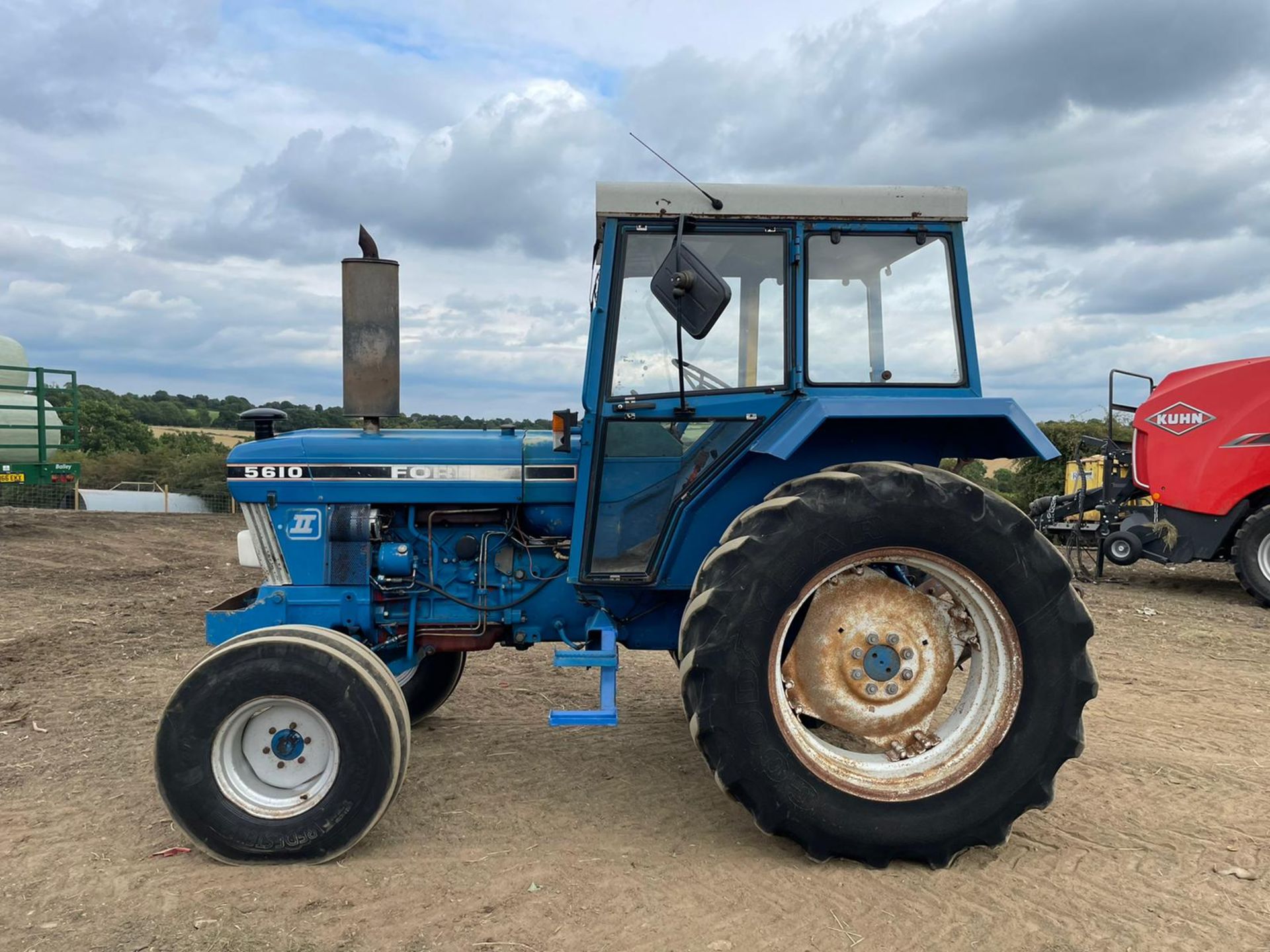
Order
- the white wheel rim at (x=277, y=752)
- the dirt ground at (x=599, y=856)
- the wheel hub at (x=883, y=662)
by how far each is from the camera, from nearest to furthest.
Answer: the dirt ground at (x=599, y=856) < the white wheel rim at (x=277, y=752) < the wheel hub at (x=883, y=662)

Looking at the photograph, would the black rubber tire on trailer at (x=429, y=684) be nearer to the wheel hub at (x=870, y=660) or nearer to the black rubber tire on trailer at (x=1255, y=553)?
the wheel hub at (x=870, y=660)

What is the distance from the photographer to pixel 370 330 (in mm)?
4020

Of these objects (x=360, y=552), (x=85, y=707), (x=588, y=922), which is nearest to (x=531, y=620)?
(x=360, y=552)

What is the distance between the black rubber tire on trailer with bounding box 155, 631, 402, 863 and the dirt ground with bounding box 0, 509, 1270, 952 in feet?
0.41

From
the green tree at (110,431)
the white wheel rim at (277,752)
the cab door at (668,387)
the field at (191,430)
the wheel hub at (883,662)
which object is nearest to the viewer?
the white wheel rim at (277,752)

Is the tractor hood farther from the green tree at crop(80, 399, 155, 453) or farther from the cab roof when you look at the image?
the green tree at crop(80, 399, 155, 453)

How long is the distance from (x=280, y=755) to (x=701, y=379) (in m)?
2.18

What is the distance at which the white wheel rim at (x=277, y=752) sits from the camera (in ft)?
11.2

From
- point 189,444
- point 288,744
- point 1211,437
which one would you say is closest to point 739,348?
point 288,744

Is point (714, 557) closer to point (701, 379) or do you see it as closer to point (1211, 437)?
point (701, 379)

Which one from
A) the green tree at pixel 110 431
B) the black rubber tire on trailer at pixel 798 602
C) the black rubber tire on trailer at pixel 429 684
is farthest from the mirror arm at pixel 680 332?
the green tree at pixel 110 431

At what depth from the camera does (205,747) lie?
3359mm

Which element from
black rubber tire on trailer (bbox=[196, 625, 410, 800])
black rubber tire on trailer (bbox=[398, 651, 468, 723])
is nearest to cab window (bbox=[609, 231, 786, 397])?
black rubber tire on trailer (bbox=[196, 625, 410, 800])

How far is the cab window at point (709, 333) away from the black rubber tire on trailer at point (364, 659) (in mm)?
1428
